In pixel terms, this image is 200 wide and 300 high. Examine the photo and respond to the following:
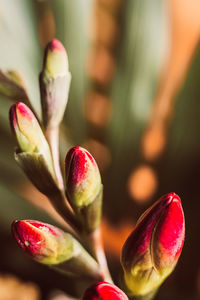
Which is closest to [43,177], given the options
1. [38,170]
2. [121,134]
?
[38,170]

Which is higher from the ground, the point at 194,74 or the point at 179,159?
the point at 194,74

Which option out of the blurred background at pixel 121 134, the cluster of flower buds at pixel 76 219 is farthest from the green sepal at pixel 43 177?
the blurred background at pixel 121 134

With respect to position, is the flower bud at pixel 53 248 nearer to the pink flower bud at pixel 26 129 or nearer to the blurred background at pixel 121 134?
the pink flower bud at pixel 26 129

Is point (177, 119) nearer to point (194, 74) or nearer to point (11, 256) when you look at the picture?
Result: point (194, 74)

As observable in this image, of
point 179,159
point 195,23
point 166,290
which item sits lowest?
point 166,290

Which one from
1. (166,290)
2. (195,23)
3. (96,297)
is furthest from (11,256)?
(195,23)

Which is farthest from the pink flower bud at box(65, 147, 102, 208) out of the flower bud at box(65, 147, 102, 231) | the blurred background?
the blurred background

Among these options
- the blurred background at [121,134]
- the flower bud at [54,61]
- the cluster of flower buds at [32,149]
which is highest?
the flower bud at [54,61]
